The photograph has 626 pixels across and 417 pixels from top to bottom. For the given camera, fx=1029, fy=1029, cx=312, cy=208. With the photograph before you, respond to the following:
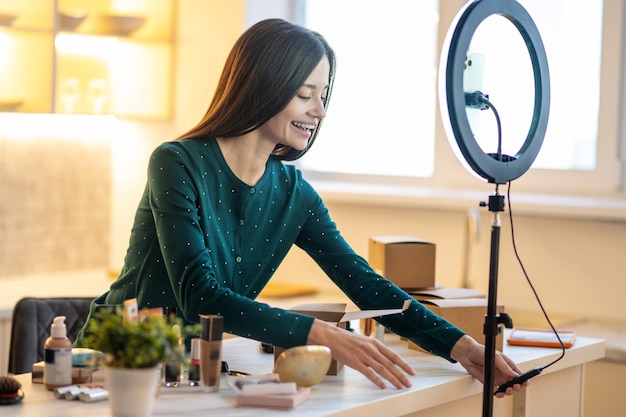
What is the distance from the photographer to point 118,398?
1.45 meters

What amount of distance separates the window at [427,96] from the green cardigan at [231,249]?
5.08 feet

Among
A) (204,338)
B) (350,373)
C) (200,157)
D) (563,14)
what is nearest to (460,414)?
(350,373)

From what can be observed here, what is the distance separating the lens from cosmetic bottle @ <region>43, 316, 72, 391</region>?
Answer: 1744 millimetres

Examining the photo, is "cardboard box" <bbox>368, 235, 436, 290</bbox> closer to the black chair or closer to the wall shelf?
the black chair

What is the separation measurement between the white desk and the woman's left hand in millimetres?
22

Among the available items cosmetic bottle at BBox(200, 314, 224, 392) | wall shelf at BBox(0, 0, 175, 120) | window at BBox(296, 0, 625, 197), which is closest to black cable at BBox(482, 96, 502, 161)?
cosmetic bottle at BBox(200, 314, 224, 392)

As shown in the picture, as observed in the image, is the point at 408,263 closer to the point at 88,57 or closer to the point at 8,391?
the point at 8,391

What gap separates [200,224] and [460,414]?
642mm

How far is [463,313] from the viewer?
2.27 meters

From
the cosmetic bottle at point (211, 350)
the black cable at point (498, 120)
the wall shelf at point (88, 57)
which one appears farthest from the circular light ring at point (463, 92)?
the wall shelf at point (88, 57)

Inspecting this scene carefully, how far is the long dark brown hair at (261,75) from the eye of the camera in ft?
6.79

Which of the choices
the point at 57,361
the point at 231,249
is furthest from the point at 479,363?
the point at 57,361

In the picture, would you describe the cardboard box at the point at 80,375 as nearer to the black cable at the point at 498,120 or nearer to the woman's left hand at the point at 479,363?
the woman's left hand at the point at 479,363

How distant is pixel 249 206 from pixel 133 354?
783mm
